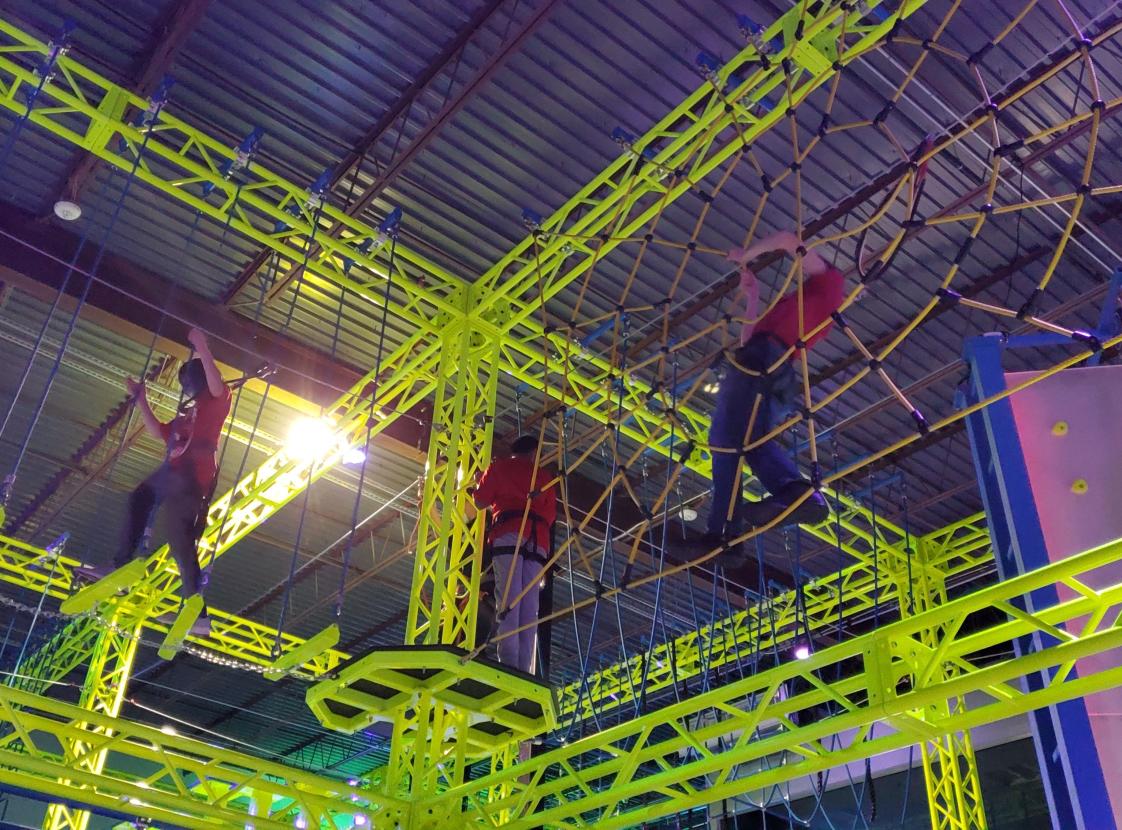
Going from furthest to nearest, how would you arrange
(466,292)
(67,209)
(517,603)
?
(466,292) < (67,209) < (517,603)

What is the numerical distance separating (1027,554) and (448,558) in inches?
180

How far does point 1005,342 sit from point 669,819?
1416 centimetres

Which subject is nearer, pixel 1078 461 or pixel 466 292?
pixel 1078 461

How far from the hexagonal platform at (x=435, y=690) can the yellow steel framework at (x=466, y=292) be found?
0.24 metres

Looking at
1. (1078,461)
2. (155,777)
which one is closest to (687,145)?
(1078,461)

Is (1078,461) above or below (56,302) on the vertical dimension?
below

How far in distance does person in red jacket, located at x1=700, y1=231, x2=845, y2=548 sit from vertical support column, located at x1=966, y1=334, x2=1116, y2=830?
1.08 m

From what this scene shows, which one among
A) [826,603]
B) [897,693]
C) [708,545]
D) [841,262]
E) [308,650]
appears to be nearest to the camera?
[708,545]

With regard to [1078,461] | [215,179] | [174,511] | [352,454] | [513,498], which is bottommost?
[1078,461]

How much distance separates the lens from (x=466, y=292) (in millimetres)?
9469

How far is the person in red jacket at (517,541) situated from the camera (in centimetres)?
701

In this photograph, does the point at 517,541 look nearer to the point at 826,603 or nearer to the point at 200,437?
the point at 200,437

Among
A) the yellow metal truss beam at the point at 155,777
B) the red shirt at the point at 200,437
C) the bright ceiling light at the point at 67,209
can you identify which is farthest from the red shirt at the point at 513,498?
the bright ceiling light at the point at 67,209

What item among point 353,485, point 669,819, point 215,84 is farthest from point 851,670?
point 215,84
